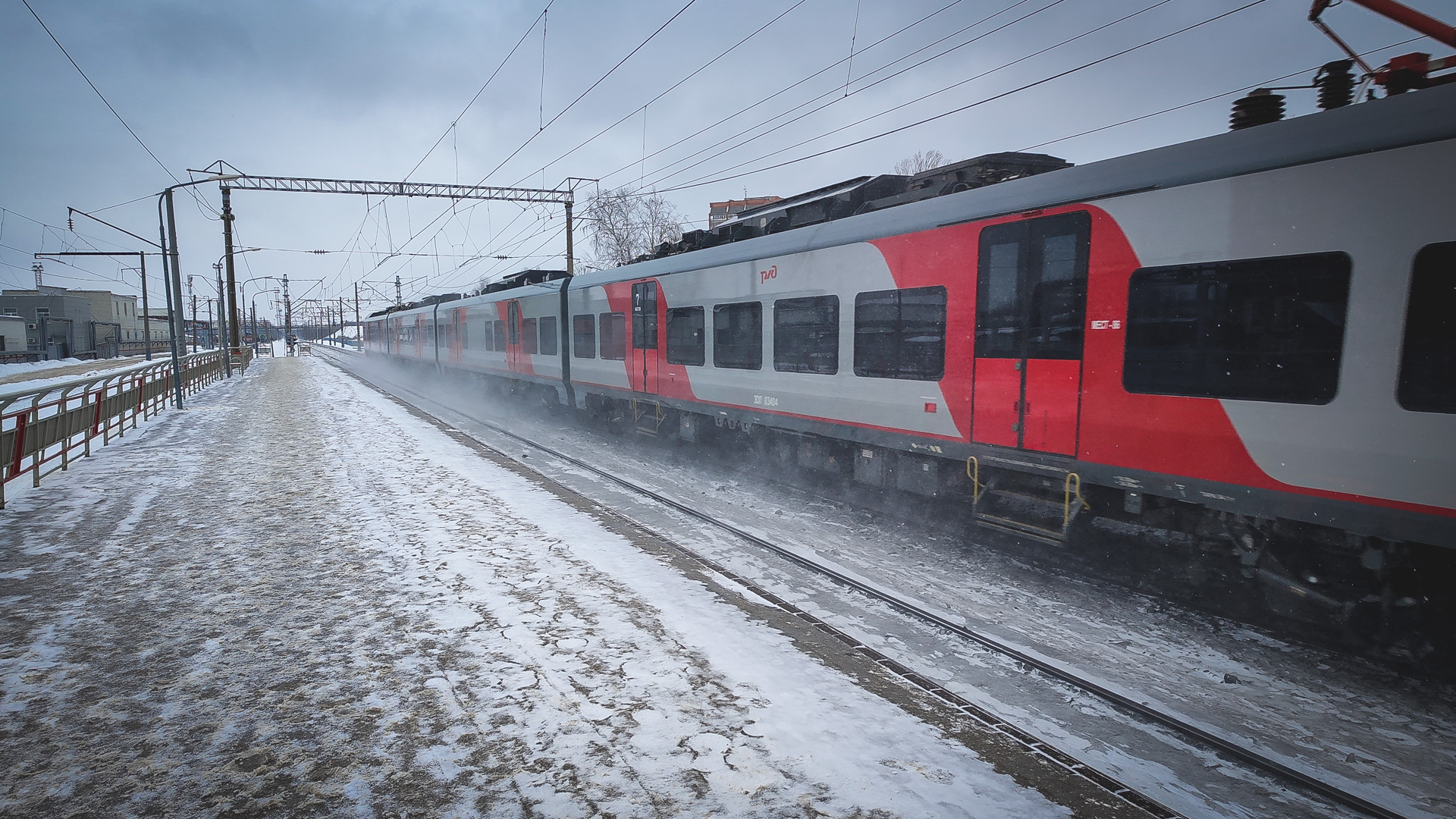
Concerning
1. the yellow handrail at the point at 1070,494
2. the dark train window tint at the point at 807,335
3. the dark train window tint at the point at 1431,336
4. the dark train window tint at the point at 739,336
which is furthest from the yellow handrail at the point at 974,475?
the dark train window tint at the point at 739,336

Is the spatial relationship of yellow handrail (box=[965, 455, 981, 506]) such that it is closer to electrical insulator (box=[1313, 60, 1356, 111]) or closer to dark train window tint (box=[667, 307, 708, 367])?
electrical insulator (box=[1313, 60, 1356, 111])

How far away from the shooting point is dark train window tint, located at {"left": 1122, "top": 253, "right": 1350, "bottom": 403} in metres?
4.14

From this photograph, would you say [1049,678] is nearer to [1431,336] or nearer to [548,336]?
[1431,336]

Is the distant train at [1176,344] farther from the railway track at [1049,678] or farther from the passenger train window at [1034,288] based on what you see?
the railway track at [1049,678]

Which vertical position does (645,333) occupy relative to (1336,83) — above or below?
below

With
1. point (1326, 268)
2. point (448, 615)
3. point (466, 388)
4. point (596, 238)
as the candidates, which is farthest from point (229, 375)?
point (1326, 268)

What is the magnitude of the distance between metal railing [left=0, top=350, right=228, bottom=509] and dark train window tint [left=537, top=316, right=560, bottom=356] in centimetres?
757

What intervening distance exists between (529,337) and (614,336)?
5.04 m

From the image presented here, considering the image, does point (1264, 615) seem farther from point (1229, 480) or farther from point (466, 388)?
point (466, 388)

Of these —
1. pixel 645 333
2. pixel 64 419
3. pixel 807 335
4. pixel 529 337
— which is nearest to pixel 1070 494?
pixel 807 335

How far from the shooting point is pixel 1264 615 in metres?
4.78

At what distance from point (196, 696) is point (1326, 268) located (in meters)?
6.89

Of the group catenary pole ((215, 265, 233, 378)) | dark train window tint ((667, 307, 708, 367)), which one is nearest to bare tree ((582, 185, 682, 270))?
catenary pole ((215, 265, 233, 378))

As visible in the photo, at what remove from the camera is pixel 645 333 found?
39.4 feet
